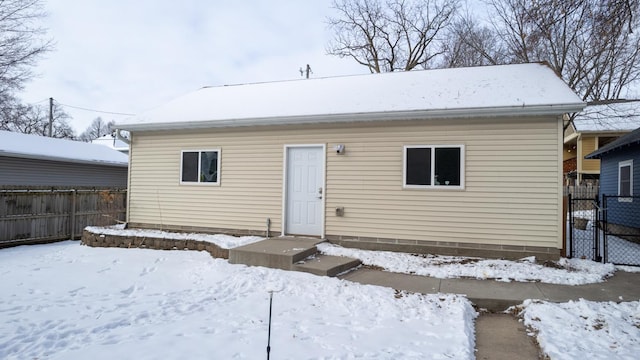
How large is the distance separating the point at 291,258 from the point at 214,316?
2218 millimetres

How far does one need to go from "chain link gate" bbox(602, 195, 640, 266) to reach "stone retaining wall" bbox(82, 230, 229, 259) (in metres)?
7.66

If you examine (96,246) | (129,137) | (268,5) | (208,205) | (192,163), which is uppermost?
(268,5)

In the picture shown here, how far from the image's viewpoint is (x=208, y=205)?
9.56m

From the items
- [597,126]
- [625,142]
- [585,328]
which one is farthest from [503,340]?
[597,126]

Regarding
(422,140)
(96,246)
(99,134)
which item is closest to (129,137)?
(96,246)

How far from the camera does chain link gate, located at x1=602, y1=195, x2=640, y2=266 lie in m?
7.34

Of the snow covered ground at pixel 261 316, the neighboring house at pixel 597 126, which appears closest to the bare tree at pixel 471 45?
the neighboring house at pixel 597 126

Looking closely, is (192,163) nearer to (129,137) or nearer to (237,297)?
(129,137)

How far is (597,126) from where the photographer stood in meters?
21.2

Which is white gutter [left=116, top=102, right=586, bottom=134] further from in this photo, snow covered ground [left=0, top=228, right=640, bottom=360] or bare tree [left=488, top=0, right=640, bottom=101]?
snow covered ground [left=0, top=228, right=640, bottom=360]

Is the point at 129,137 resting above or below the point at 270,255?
above

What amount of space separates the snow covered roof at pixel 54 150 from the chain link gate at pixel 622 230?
56.5 ft

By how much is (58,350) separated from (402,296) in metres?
3.95

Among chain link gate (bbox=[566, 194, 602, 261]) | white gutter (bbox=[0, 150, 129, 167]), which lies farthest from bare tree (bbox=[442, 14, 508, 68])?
white gutter (bbox=[0, 150, 129, 167])
